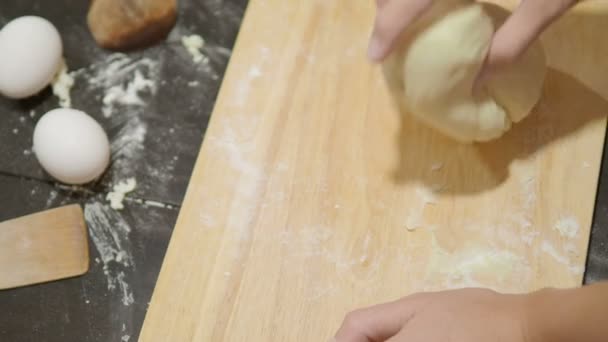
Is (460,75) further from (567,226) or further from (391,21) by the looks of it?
(567,226)

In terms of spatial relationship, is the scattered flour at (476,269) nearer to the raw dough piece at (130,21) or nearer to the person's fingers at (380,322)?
the person's fingers at (380,322)

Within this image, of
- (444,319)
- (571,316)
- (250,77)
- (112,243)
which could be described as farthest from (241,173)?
(571,316)

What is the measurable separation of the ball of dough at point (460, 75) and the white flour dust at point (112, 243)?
1.51 ft

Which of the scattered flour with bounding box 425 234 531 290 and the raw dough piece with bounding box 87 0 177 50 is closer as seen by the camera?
the scattered flour with bounding box 425 234 531 290

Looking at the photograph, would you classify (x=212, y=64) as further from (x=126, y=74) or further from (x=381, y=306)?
(x=381, y=306)

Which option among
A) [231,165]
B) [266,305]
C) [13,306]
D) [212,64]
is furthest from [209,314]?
[212,64]

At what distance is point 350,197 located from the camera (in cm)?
91

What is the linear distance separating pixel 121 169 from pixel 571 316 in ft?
2.33

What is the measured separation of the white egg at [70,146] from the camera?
A: 0.97 m

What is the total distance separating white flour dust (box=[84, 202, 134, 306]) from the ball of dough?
461 millimetres

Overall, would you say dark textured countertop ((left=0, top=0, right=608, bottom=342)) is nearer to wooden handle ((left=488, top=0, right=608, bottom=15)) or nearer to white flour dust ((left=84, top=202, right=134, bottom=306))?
white flour dust ((left=84, top=202, right=134, bottom=306))

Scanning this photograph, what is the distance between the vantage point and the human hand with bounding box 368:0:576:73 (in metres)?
0.75

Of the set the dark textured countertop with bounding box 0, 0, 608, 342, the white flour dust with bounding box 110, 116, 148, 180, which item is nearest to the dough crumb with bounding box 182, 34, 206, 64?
the dark textured countertop with bounding box 0, 0, 608, 342

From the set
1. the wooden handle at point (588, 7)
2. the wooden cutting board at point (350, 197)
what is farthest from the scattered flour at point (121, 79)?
the wooden handle at point (588, 7)
